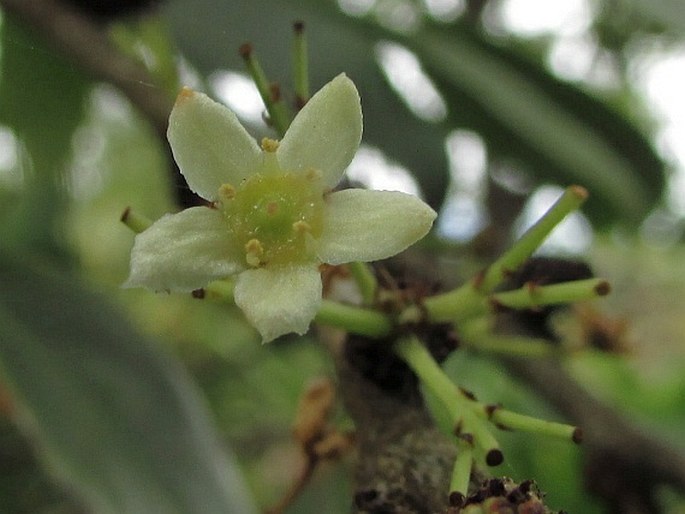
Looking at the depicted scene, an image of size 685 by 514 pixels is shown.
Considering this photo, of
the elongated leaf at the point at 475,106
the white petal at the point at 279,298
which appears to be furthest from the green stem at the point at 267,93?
the elongated leaf at the point at 475,106

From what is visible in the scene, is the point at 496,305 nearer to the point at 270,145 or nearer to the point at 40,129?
the point at 270,145

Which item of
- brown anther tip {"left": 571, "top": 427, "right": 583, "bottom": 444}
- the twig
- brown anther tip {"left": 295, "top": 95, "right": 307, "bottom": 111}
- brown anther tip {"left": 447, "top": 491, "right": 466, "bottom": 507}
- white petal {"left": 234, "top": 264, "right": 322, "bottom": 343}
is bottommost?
the twig

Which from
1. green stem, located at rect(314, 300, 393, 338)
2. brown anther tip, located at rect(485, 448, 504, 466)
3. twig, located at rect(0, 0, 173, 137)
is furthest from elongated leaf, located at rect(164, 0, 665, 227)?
brown anther tip, located at rect(485, 448, 504, 466)

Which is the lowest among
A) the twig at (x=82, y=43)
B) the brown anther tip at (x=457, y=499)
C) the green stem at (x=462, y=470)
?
the twig at (x=82, y=43)

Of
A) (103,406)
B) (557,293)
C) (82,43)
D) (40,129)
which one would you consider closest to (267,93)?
(557,293)

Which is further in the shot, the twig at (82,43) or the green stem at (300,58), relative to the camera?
the twig at (82,43)

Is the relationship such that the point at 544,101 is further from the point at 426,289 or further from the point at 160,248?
the point at 160,248

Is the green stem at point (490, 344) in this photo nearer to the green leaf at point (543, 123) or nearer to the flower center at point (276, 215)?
the flower center at point (276, 215)

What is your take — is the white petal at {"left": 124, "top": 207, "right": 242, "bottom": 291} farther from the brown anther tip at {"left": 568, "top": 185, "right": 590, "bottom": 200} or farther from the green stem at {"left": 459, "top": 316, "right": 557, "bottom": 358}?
the green stem at {"left": 459, "top": 316, "right": 557, "bottom": 358}

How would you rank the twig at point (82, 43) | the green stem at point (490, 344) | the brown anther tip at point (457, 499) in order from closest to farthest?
1. the brown anther tip at point (457, 499)
2. the green stem at point (490, 344)
3. the twig at point (82, 43)
